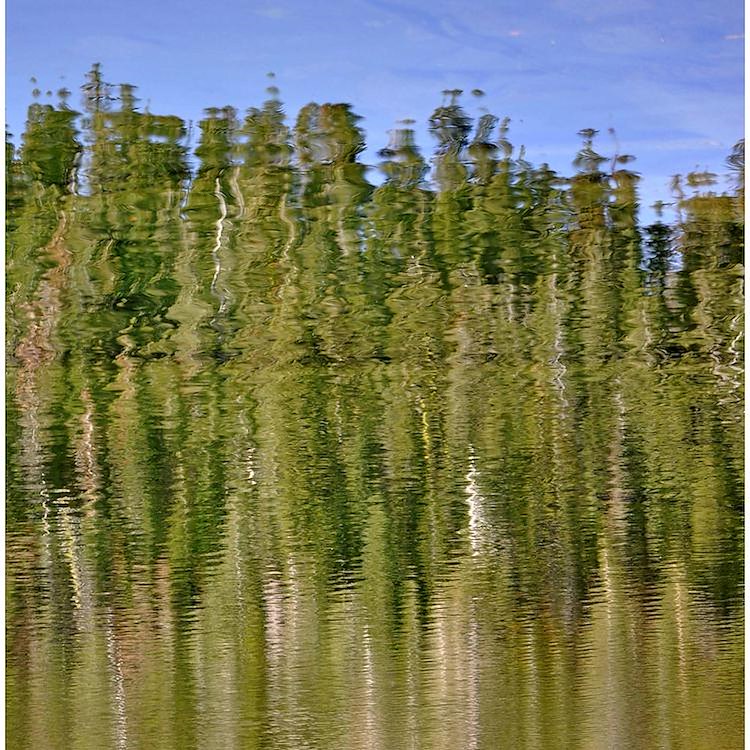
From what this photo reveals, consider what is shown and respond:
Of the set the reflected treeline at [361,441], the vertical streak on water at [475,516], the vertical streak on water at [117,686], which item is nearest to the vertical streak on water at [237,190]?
the reflected treeline at [361,441]

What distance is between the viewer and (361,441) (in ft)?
3.14

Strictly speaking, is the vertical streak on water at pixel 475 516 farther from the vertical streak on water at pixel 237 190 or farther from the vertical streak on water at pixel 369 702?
the vertical streak on water at pixel 237 190

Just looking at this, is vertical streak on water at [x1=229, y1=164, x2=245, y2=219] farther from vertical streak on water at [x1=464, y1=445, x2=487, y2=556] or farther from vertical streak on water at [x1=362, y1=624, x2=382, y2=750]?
vertical streak on water at [x1=362, y1=624, x2=382, y2=750]

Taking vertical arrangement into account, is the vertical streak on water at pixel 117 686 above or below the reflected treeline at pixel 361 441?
below

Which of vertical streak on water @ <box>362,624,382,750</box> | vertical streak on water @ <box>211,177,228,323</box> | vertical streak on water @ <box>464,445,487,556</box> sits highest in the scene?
vertical streak on water @ <box>211,177,228,323</box>

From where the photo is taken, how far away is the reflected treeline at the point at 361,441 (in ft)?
3.01

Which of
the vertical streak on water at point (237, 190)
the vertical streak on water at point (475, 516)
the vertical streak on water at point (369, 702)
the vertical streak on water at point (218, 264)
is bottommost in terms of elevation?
the vertical streak on water at point (369, 702)

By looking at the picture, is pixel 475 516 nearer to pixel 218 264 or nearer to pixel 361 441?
pixel 361 441

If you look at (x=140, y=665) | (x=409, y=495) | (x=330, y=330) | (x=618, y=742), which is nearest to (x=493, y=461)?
(x=409, y=495)

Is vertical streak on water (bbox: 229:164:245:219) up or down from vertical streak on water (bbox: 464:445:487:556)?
up

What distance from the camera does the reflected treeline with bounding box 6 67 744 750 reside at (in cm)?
92

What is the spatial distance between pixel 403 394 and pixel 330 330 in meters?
0.12

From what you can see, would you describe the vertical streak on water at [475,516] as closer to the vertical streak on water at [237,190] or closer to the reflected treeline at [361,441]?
the reflected treeline at [361,441]

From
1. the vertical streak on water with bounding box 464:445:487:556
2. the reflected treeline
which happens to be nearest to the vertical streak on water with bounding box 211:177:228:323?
the reflected treeline
